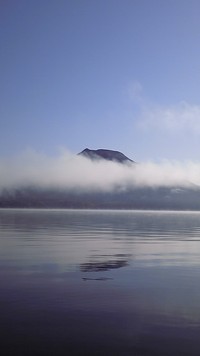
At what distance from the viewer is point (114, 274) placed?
943 inches

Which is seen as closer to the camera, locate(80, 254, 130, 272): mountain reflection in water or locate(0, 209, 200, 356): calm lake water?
locate(0, 209, 200, 356): calm lake water

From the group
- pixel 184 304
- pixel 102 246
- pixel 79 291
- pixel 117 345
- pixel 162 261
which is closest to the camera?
pixel 117 345

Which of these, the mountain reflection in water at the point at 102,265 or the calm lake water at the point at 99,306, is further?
the mountain reflection in water at the point at 102,265

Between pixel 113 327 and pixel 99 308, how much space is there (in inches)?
97.5

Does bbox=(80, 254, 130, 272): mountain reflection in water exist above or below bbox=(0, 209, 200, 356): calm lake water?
above

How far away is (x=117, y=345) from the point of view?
1175cm

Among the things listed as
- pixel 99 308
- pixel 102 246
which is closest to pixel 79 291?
pixel 99 308

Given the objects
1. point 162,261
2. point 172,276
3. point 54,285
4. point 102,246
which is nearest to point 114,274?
point 172,276

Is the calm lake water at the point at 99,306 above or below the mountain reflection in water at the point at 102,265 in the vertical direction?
below

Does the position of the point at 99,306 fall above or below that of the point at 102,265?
below

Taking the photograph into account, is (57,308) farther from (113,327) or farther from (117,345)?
(117,345)

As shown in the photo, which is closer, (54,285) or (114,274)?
(54,285)

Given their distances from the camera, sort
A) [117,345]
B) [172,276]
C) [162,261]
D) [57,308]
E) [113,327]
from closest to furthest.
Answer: [117,345] → [113,327] → [57,308] → [172,276] → [162,261]

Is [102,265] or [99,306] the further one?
[102,265]
